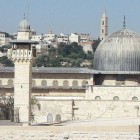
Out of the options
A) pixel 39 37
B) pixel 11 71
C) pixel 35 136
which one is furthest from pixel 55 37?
pixel 35 136

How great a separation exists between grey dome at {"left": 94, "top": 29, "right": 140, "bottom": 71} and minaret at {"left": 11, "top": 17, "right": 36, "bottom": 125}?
A: 7652 millimetres

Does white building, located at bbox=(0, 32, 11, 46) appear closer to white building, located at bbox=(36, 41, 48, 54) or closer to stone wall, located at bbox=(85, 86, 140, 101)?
white building, located at bbox=(36, 41, 48, 54)

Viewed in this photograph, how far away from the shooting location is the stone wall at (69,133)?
2223 cm

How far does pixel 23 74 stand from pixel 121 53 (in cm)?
899

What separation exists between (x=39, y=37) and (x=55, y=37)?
7124 millimetres

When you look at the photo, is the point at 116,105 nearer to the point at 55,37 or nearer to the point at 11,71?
the point at 11,71

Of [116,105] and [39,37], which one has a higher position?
[39,37]

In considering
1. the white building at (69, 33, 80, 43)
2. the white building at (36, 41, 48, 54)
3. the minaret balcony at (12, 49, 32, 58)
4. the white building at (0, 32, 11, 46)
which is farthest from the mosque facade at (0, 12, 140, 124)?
the white building at (69, 33, 80, 43)

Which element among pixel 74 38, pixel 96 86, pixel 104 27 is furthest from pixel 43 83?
pixel 74 38

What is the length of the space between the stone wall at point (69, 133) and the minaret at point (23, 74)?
8491 mm

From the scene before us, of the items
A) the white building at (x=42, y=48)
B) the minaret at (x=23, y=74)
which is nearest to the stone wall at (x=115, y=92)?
the minaret at (x=23, y=74)

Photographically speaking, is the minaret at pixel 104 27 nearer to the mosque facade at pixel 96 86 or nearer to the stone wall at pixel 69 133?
the mosque facade at pixel 96 86

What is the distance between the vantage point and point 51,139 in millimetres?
22750

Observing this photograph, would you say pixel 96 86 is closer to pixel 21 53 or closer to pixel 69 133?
pixel 21 53
